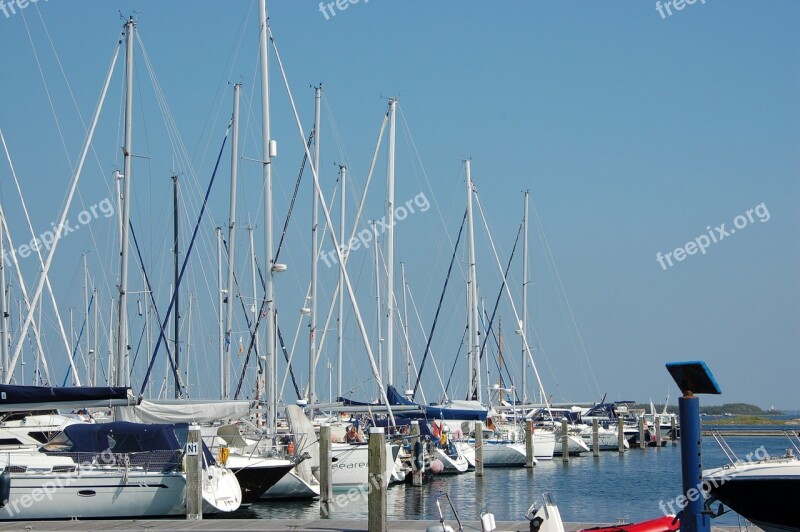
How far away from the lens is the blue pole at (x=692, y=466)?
12.9 m

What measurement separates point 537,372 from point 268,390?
32.4 meters

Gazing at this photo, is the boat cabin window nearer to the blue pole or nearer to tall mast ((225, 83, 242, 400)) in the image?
tall mast ((225, 83, 242, 400))

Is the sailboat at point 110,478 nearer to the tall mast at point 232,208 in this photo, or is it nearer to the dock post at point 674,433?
the tall mast at point 232,208

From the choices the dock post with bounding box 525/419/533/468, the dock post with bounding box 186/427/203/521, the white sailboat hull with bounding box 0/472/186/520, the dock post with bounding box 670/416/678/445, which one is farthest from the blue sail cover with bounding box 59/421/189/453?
the dock post with bounding box 670/416/678/445

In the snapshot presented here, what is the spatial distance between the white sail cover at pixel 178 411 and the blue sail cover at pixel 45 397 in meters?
3.01

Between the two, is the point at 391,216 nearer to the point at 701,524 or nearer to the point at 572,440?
the point at 572,440

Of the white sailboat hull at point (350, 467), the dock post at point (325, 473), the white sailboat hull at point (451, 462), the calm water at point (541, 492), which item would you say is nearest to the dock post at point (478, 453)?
the calm water at point (541, 492)

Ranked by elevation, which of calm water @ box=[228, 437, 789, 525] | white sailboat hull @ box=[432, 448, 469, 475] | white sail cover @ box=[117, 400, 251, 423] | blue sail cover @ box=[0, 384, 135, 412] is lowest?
calm water @ box=[228, 437, 789, 525]

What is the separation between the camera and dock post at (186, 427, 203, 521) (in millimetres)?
24391

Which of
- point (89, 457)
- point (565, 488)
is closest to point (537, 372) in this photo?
point (565, 488)

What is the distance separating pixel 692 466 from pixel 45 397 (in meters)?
17.2

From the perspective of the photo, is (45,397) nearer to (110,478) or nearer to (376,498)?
(110,478)

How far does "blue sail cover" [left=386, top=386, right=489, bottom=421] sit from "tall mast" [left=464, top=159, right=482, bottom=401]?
24.5 feet

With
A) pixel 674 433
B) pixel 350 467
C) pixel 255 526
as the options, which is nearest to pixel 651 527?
pixel 255 526
